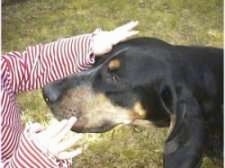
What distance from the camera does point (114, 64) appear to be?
2.62m

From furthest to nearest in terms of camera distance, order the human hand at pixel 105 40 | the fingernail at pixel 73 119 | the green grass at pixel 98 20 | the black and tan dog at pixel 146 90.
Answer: the green grass at pixel 98 20, the human hand at pixel 105 40, the black and tan dog at pixel 146 90, the fingernail at pixel 73 119

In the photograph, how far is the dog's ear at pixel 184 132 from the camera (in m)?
2.49

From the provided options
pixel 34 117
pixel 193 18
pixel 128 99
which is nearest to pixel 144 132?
pixel 34 117

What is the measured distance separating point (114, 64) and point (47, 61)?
28 cm

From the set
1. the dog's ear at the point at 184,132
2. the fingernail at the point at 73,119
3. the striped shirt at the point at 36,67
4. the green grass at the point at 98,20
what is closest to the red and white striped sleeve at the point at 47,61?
the striped shirt at the point at 36,67

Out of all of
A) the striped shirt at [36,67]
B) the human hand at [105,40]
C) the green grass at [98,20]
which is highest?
the green grass at [98,20]

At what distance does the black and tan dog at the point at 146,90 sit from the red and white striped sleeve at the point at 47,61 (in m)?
0.06

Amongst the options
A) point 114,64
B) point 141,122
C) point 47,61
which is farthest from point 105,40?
point 141,122

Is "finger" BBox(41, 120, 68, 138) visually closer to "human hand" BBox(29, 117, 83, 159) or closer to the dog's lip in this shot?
"human hand" BBox(29, 117, 83, 159)

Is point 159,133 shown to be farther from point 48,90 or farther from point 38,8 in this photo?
point 38,8

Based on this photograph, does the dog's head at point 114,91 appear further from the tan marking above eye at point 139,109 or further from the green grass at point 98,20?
the green grass at point 98,20

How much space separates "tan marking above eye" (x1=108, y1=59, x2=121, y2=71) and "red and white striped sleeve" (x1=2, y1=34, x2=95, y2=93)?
10cm

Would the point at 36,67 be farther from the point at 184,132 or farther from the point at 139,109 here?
the point at 184,132

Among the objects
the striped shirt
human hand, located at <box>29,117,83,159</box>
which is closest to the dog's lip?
the striped shirt
